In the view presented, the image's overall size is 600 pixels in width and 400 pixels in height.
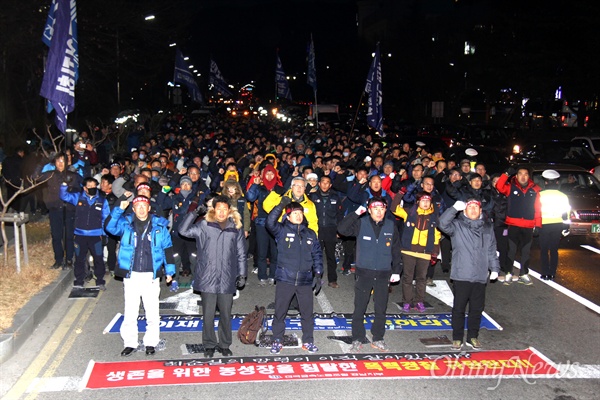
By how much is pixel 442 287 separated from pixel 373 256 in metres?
3.46

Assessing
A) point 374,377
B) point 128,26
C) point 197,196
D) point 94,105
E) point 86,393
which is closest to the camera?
point 86,393

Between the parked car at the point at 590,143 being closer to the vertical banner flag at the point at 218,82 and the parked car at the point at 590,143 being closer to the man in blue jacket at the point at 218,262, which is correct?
the man in blue jacket at the point at 218,262

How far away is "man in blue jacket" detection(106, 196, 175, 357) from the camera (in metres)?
7.28

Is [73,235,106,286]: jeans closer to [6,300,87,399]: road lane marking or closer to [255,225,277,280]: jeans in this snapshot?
[6,300,87,399]: road lane marking

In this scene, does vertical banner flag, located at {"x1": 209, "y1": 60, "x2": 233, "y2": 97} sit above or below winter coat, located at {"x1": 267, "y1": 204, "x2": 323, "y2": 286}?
above

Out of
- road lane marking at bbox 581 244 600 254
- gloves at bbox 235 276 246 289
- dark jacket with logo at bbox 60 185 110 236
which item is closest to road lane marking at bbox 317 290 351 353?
gloves at bbox 235 276 246 289

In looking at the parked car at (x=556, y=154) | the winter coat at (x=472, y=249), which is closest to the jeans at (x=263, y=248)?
the winter coat at (x=472, y=249)

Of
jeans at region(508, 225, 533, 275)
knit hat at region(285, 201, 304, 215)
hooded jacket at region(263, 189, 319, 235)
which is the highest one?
knit hat at region(285, 201, 304, 215)

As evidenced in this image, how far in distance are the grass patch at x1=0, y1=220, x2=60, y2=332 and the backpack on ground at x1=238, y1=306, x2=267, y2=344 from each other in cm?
272

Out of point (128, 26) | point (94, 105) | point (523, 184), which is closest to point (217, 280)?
point (523, 184)

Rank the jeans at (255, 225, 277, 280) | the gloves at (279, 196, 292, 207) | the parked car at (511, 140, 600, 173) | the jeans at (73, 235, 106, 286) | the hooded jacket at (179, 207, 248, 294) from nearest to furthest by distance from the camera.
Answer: the hooded jacket at (179, 207, 248, 294) → the gloves at (279, 196, 292, 207) → the jeans at (73, 235, 106, 286) → the jeans at (255, 225, 277, 280) → the parked car at (511, 140, 600, 173)

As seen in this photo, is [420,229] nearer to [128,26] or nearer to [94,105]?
[128,26]

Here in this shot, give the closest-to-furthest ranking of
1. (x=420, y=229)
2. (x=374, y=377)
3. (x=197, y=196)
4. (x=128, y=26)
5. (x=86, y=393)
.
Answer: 1. (x=86, y=393)
2. (x=374, y=377)
3. (x=420, y=229)
4. (x=197, y=196)
5. (x=128, y=26)

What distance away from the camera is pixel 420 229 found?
9078 mm
